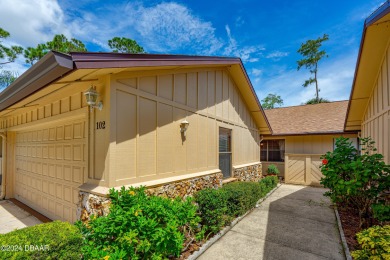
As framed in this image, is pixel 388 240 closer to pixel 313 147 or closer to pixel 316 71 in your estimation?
pixel 313 147

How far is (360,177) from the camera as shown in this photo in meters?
4.39

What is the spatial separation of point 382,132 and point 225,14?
28.8 feet

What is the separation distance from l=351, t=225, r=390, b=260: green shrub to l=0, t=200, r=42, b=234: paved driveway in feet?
25.6

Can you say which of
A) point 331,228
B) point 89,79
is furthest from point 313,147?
point 89,79

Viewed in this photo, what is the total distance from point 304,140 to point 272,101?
25934 mm

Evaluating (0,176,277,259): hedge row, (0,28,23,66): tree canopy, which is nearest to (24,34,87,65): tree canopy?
(0,28,23,66): tree canopy

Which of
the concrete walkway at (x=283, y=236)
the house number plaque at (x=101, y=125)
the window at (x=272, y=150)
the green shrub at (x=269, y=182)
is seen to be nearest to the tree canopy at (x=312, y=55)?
the window at (x=272, y=150)

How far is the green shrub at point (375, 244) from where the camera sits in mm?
2699

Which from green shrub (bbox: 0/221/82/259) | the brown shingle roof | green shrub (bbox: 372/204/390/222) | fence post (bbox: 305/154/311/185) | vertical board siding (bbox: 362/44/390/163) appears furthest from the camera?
the brown shingle roof

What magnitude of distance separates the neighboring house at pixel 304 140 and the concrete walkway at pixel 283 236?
4.57 meters

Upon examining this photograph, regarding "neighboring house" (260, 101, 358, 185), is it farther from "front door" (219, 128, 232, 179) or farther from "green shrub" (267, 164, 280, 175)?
"front door" (219, 128, 232, 179)

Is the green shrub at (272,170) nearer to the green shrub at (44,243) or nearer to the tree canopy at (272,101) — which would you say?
the green shrub at (44,243)

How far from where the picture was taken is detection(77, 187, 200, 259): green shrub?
9.09 ft

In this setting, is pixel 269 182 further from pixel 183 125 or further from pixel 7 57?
pixel 7 57
